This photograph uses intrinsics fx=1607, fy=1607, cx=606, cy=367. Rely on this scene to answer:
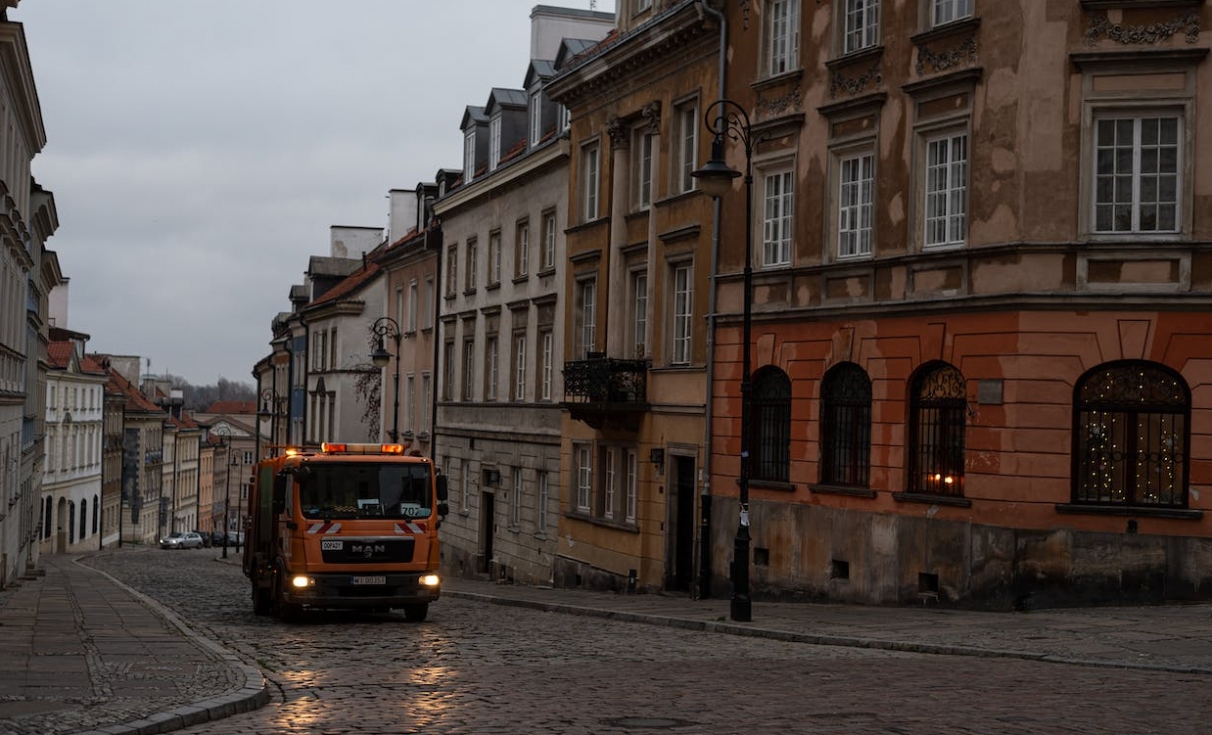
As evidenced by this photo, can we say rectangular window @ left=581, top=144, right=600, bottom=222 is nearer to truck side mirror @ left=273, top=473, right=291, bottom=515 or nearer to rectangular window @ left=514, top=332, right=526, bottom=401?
rectangular window @ left=514, top=332, right=526, bottom=401

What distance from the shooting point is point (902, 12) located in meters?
24.3

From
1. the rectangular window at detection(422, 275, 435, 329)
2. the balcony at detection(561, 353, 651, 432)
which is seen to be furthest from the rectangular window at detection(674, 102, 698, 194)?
the rectangular window at detection(422, 275, 435, 329)

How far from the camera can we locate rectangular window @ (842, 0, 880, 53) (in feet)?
82.7

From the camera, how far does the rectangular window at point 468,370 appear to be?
46594 millimetres

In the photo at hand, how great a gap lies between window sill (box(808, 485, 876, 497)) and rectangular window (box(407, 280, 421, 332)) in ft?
99.3

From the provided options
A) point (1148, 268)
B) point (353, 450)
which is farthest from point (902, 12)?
point (353, 450)

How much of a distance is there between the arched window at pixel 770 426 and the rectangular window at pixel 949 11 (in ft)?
22.0

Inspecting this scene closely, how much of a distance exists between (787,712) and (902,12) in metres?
14.1

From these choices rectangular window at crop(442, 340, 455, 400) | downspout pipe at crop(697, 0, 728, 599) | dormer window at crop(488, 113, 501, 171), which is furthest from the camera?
rectangular window at crop(442, 340, 455, 400)

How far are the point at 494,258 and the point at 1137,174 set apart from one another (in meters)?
25.2

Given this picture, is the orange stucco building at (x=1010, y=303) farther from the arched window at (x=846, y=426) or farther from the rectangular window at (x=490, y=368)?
the rectangular window at (x=490, y=368)

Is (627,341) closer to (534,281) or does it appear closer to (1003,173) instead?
(534,281)

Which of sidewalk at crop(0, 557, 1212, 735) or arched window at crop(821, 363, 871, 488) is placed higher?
arched window at crop(821, 363, 871, 488)

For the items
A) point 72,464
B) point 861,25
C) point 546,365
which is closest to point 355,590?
point 861,25
